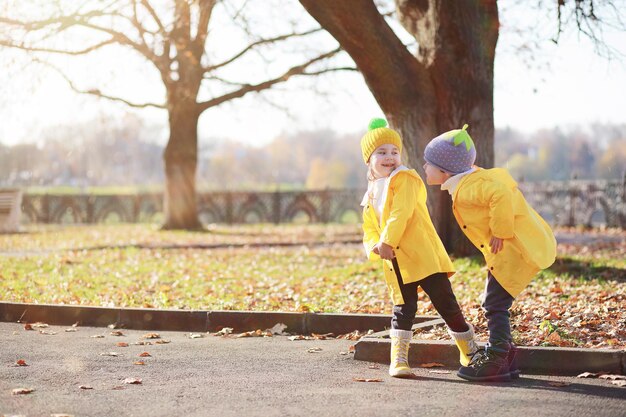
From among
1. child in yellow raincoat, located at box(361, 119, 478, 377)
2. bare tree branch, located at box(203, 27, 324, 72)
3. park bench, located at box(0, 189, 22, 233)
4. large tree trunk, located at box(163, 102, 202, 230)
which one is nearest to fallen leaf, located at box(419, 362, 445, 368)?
child in yellow raincoat, located at box(361, 119, 478, 377)

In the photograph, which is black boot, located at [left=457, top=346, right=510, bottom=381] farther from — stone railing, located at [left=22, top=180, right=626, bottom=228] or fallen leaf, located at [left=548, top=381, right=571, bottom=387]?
stone railing, located at [left=22, top=180, right=626, bottom=228]

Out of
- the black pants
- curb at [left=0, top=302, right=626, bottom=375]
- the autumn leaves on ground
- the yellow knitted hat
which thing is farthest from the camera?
the autumn leaves on ground

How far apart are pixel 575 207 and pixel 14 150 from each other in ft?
219

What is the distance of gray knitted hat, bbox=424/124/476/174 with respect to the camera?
546cm

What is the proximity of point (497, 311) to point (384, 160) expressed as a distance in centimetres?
115

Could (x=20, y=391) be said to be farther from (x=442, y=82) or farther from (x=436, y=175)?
(x=442, y=82)

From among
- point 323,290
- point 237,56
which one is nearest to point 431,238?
point 323,290

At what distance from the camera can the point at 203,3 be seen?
503 inches

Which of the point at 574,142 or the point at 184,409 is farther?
the point at 574,142

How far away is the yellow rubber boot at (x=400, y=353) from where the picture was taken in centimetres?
559

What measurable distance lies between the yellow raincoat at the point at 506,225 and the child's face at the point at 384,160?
464 mm

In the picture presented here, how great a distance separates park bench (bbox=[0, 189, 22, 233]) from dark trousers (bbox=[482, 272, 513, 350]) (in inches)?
834

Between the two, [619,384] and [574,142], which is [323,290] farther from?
[574,142]

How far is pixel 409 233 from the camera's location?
5.52 metres
